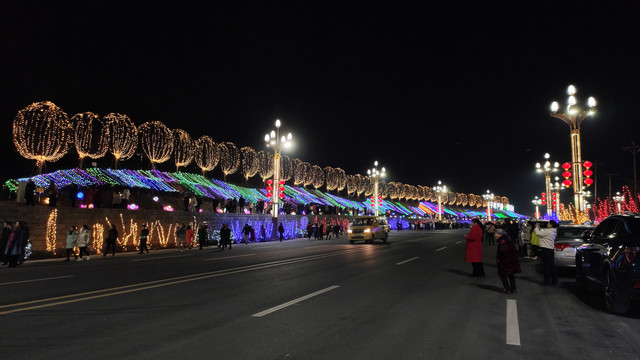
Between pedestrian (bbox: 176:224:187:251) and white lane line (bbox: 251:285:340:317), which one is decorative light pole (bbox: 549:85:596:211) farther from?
pedestrian (bbox: 176:224:187:251)

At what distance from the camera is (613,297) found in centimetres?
731

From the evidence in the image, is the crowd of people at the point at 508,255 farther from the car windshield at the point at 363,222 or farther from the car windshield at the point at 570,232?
the car windshield at the point at 363,222

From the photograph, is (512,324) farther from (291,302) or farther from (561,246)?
(561,246)

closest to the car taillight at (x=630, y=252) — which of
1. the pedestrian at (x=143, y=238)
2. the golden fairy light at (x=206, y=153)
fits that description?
the pedestrian at (x=143, y=238)

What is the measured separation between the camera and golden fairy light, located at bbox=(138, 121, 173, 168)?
34094 mm

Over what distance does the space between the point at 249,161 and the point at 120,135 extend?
18.0 meters

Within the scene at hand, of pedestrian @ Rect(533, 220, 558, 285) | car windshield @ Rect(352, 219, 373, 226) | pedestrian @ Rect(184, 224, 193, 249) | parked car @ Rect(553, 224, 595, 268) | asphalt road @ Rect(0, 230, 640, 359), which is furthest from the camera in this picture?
car windshield @ Rect(352, 219, 373, 226)

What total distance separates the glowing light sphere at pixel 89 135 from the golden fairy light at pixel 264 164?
2057 centimetres

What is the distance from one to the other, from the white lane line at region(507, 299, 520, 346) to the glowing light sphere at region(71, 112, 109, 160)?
2932 cm

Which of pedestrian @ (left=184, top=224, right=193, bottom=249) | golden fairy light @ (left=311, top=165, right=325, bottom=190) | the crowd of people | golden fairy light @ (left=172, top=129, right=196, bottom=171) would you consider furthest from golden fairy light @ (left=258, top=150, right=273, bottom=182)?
the crowd of people

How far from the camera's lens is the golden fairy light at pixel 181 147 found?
1470 inches

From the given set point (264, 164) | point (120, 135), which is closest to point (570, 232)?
point (120, 135)

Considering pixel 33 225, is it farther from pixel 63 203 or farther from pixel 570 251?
pixel 570 251

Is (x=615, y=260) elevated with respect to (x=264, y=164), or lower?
lower
